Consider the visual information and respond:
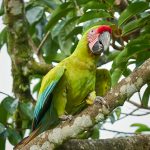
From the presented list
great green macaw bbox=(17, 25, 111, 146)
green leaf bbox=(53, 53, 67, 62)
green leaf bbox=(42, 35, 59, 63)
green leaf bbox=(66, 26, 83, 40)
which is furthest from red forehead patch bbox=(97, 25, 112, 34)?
green leaf bbox=(42, 35, 59, 63)

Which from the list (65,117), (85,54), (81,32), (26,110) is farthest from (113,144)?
(81,32)

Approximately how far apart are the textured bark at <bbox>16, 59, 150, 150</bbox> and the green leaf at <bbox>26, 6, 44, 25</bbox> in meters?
0.82

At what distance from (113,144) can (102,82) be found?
25 cm

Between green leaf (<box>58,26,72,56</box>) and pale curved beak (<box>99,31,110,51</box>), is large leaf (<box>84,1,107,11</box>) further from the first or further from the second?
green leaf (<box>58,26,72,56</box>)

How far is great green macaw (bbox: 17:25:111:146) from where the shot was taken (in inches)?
61.9

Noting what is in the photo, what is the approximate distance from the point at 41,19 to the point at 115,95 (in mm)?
884

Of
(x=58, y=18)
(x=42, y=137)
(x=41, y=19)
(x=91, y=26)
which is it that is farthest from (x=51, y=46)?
(x=42, y=137)

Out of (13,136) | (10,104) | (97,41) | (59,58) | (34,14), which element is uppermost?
(34,14)

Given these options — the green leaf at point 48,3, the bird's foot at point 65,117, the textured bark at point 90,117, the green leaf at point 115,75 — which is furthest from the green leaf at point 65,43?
the textured bark at point 90,117

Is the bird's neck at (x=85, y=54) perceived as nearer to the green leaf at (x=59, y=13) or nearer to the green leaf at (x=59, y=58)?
the green leaf at (x=59, y=13)

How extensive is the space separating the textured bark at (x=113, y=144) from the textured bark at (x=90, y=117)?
0.10 m

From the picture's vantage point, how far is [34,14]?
6.67 ft

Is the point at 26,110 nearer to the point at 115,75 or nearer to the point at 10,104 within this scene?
the point at 10,104

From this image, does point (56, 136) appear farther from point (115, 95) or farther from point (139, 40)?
point (139, 40)
